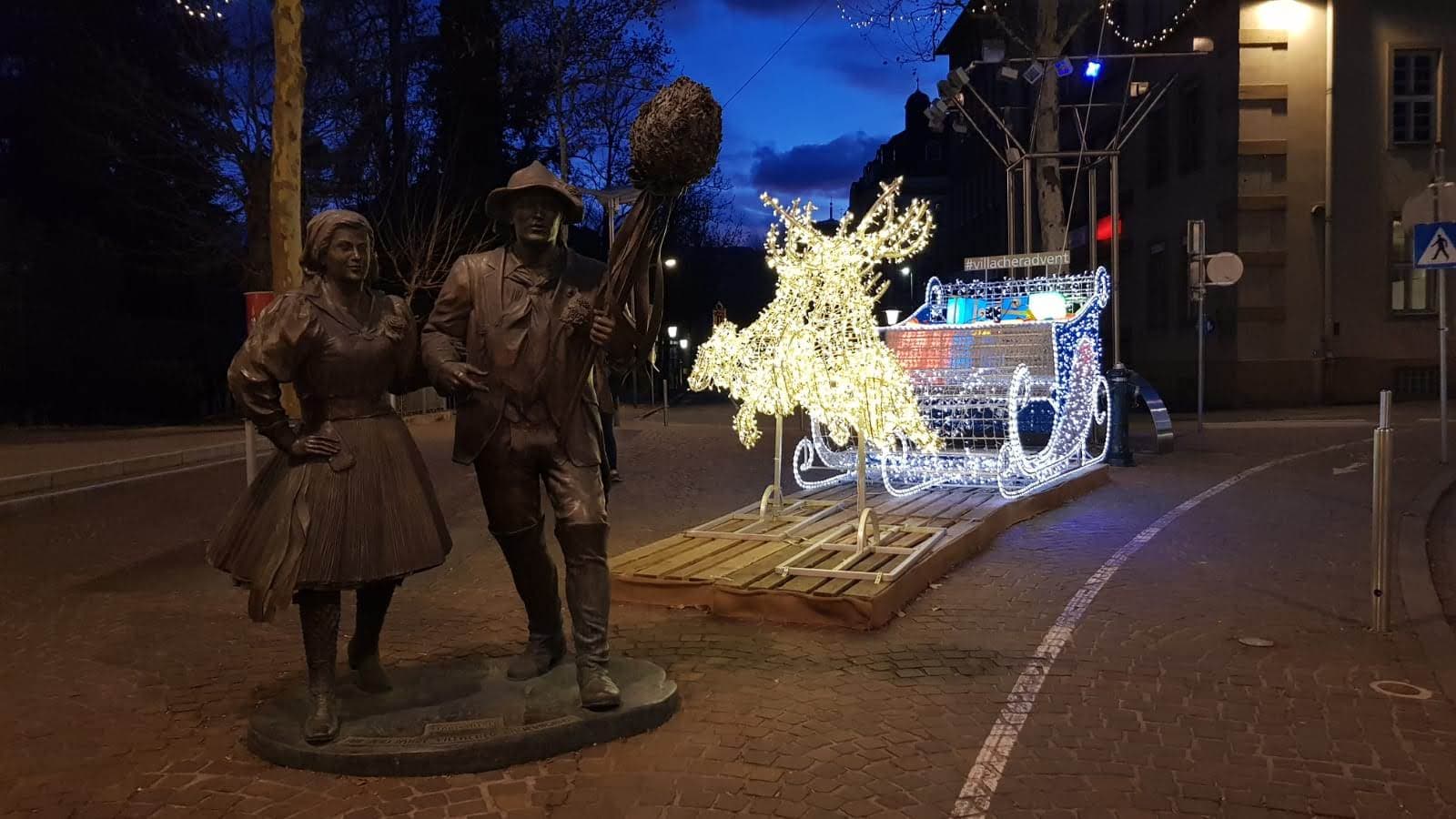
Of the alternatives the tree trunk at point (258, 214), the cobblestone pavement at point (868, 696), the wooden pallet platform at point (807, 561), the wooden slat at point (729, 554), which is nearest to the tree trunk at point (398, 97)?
the tree trunk at point (258, 214)

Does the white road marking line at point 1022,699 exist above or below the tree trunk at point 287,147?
below

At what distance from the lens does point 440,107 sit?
104 ft

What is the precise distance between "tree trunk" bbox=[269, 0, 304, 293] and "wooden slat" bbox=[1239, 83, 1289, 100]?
19923 millimetres

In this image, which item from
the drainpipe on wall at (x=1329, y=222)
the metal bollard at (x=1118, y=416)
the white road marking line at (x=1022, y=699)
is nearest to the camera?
the white road marking line at (x=1022, y=699)

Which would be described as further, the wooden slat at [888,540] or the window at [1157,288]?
the window at [1157,288]

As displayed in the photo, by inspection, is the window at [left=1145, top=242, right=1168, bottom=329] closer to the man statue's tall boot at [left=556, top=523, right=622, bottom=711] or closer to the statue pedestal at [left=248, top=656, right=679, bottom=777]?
the statue pedestal at [left=248, top=656, right=679, bottom=777]

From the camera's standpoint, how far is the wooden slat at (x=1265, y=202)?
23047 mm

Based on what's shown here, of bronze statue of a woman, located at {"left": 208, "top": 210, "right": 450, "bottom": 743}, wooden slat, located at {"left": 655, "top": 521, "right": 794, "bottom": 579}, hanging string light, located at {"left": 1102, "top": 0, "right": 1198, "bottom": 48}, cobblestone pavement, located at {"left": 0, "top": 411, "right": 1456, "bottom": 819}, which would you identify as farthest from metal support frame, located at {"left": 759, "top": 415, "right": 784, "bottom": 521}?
hanging string light, located at {"left": 1102, "top": 0, "right": 1198, "bottom": 48}

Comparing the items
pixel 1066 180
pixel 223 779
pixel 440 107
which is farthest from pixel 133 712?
pixel 1066 180

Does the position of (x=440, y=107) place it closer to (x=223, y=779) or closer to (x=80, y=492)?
(x=80, y=492)

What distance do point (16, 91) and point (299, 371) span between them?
3039 cm

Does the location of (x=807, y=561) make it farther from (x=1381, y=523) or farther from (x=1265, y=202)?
(x=1265, y=202)

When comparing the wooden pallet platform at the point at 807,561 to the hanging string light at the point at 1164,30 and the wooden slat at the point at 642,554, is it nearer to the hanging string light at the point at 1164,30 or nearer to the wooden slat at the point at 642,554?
the wooden slat at the point at 642,554

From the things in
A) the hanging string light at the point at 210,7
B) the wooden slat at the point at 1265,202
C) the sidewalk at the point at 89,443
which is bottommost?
the sidewalk at the point at 89,443
